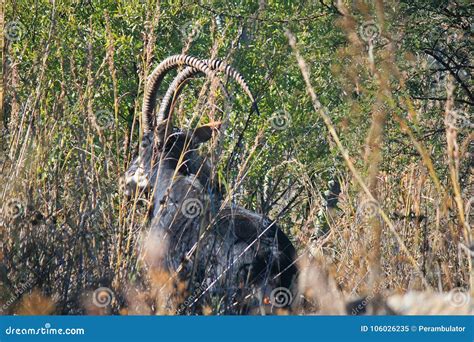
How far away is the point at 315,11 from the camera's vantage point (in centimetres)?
889

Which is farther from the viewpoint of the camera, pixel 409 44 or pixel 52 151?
pixel 409 44

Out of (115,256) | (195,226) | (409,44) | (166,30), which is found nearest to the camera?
(115,256)

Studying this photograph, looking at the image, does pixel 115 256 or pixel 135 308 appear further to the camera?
pixel 115 256

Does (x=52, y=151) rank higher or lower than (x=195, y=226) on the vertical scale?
higher

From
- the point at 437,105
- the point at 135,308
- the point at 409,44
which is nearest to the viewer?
the point at 135,308

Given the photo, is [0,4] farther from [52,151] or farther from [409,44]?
[409,44]

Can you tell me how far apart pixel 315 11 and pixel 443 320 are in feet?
17.7

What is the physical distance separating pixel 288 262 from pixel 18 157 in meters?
Result: 1.95

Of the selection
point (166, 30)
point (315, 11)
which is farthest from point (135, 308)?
point (166, 30)

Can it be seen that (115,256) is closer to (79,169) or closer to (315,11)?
(79,169)

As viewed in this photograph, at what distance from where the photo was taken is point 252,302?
5.12 m

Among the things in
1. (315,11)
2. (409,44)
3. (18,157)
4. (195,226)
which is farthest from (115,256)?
(315,11)

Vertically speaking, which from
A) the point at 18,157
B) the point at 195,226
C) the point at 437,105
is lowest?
the point at 195,226

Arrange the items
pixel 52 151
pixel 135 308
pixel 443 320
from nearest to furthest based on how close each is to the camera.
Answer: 1. pixel 443 320
2. pixel 135 308
3. pixel 52 151
